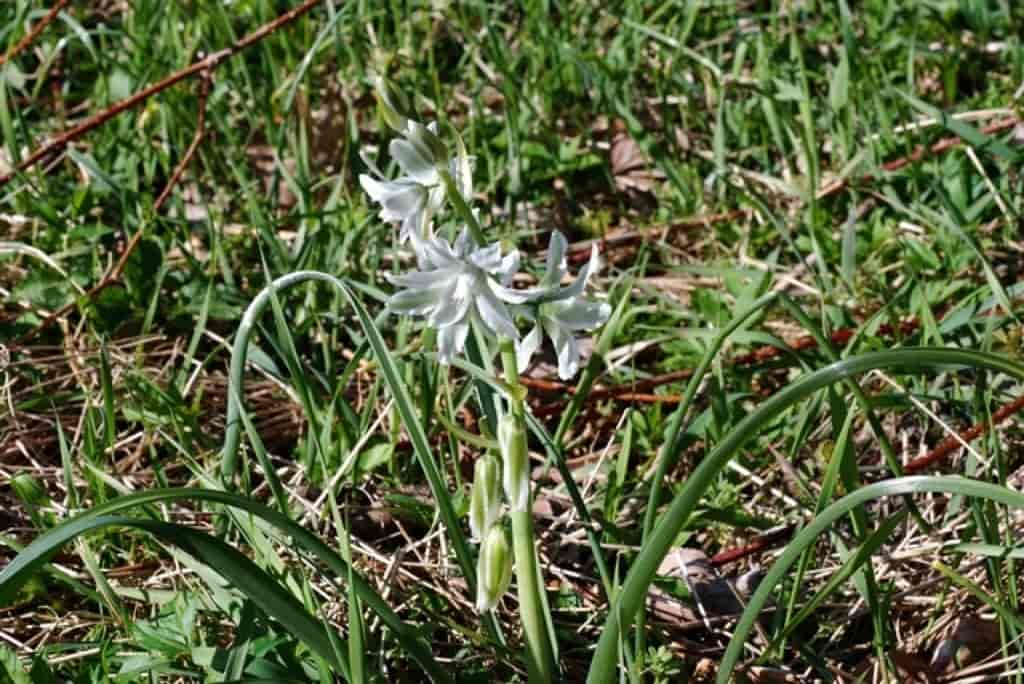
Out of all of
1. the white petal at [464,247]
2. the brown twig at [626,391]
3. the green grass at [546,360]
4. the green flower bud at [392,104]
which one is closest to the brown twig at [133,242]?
the green grass at [546,360]

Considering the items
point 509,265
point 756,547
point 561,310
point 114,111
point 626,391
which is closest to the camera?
point 509,265

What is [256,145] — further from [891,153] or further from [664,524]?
[664,524]

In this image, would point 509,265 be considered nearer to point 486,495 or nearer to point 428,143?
point 428,143

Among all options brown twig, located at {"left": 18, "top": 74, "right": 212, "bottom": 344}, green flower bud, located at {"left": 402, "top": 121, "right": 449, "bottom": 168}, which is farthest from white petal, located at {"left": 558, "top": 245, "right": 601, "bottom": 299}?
brown twig, located at {"left": 18, "top": 74, "right": 212, "bottom": 344}

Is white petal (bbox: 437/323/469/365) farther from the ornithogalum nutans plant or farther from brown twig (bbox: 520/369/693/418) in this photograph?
brown twig (bbox: 520/369/693/418)

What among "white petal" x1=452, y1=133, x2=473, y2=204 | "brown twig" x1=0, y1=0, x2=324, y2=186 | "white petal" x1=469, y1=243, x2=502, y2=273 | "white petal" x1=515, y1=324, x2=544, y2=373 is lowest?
"brown twig" x1=0, y1=0, x2=324, y2=186

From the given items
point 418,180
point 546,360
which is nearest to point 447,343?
point 418,180
